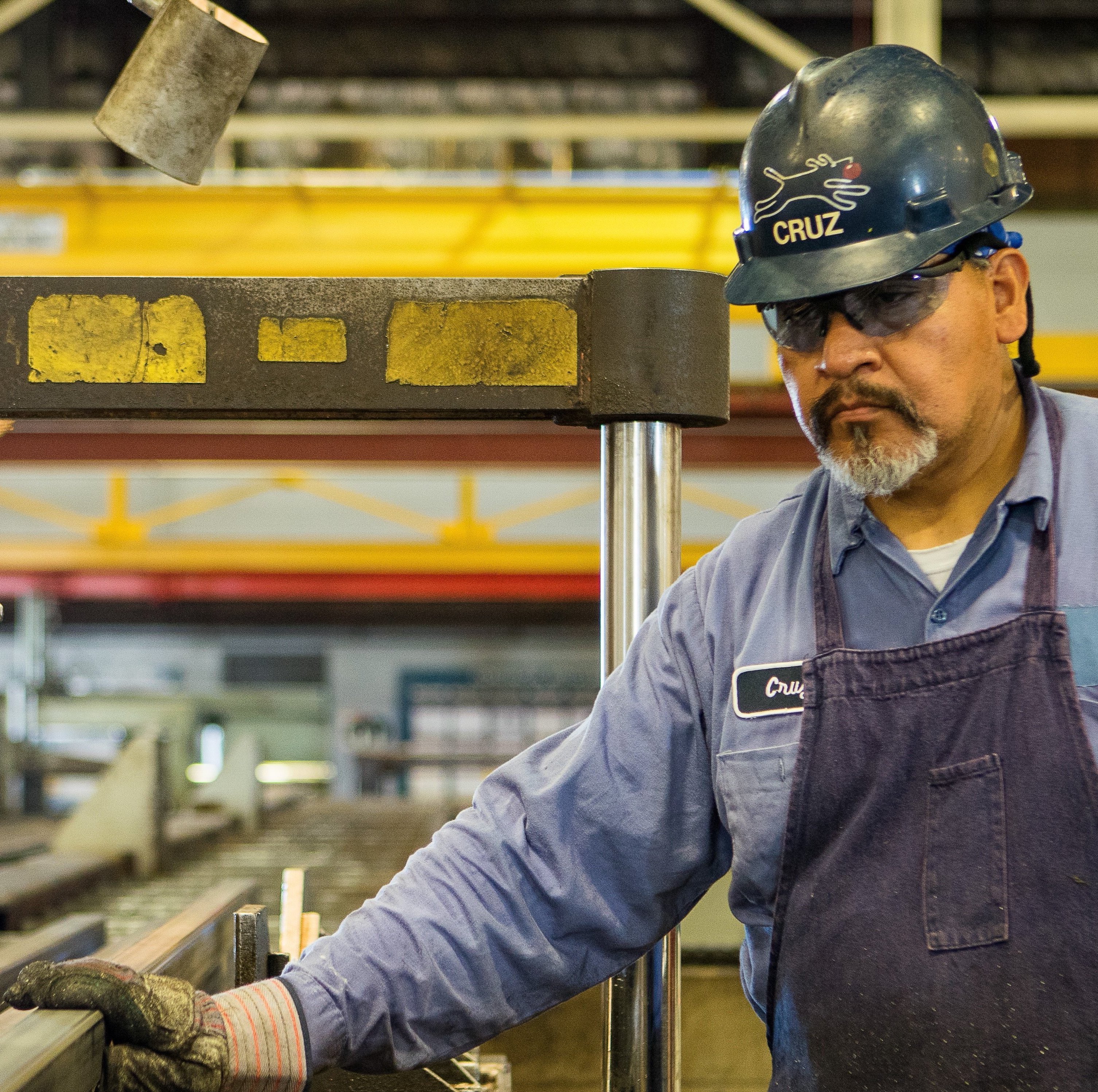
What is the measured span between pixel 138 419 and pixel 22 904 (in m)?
2.10

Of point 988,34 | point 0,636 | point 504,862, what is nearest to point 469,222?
point 504,862

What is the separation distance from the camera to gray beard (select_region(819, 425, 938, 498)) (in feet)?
3.32

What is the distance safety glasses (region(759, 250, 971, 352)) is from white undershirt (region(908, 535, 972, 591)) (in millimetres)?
198

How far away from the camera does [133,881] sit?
3.64 metres

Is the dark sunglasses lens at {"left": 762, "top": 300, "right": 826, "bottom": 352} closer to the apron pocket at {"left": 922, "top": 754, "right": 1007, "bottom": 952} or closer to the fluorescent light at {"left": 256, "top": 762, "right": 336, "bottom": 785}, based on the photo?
the apron pocket at {"left": 922, "top": 754, "right": 1007, "bottom": 952}

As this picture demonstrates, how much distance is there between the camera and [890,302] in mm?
1011

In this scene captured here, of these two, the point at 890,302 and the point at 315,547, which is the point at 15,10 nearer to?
the point at 890,302

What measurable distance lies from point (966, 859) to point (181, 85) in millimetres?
1033

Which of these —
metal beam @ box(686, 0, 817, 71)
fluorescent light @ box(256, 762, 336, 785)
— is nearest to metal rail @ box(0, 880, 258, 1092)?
metal beam @ box(686, 0, 817, 71)

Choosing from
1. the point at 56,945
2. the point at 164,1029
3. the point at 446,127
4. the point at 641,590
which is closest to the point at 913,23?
the point at 446,127

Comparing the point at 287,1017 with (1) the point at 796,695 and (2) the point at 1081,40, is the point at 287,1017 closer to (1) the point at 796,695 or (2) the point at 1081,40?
(1) the point at 796,695

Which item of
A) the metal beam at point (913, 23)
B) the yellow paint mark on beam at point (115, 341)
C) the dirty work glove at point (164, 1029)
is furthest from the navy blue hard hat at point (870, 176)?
the metal beam at point (913, 23)

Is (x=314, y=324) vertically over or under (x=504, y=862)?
over

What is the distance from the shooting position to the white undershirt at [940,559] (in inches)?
41.4
